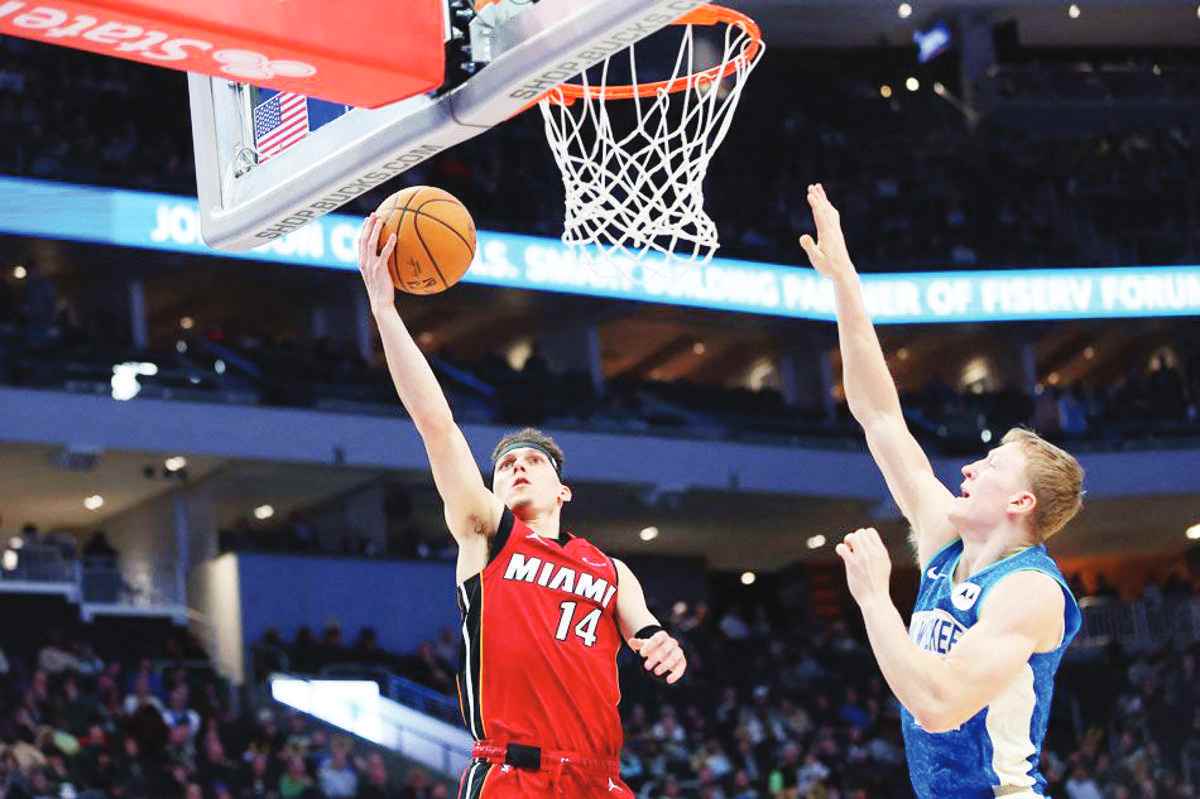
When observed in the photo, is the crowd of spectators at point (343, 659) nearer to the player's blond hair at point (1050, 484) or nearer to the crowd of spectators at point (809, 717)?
the crowd of spectators at point (809, 717)

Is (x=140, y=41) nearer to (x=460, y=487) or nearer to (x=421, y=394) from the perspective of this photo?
(x=421, y=394)

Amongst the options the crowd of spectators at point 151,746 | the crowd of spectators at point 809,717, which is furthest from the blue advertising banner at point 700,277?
Result: the crowd of spectators at point 151,746

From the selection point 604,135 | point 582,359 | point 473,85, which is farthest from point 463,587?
point 582,359

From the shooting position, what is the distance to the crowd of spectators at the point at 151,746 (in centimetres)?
1361

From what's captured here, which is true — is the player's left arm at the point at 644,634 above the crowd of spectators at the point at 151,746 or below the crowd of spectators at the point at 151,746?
below

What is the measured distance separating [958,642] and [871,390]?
3.29 feet

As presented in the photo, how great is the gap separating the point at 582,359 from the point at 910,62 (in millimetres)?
8550

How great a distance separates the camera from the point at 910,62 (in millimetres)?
30250

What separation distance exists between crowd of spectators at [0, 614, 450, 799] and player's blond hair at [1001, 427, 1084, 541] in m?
9.96

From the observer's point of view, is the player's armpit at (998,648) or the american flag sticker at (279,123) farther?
the american flag sticker at (279,123)

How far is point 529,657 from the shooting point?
5.14m

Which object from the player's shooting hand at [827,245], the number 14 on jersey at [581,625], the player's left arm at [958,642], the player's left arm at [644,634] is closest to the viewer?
the player's left arm at [958,642]

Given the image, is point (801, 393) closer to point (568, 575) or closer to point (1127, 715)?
point (1127, 715)

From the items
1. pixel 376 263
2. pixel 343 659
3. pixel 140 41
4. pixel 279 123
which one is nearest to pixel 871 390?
pixel 376 263
